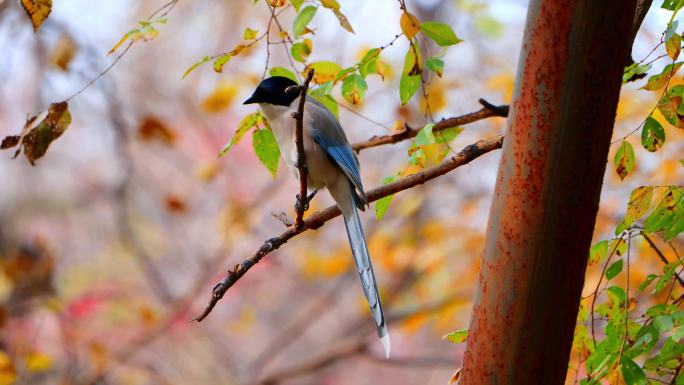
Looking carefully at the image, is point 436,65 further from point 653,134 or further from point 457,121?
point 653,134

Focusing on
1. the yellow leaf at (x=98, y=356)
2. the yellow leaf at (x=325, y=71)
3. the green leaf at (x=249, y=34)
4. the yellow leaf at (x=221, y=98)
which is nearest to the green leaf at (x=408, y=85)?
the yellow leaf at (x=325, y=71)

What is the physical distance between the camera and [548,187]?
3.84 ft

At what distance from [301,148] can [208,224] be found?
6636 millimetres

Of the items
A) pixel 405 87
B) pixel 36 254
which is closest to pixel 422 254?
pixel 36 254

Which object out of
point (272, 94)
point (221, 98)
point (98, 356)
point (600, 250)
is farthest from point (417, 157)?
point (98, 356)

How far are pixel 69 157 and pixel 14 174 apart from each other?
0.55 m

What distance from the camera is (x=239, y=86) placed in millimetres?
4367

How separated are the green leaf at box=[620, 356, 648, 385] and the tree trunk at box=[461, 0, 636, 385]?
178 mm

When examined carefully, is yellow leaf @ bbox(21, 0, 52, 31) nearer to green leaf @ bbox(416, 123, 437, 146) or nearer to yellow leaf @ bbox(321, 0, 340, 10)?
yellow leaf @ bbox(321, 0, 340, 10)

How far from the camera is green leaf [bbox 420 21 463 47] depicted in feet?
5.58

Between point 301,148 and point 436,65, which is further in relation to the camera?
point 436,65

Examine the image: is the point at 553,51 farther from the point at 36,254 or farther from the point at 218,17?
the point at 218,17

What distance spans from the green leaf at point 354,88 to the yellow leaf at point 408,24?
0.16m

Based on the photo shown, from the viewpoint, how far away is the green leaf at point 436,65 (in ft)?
5.53
